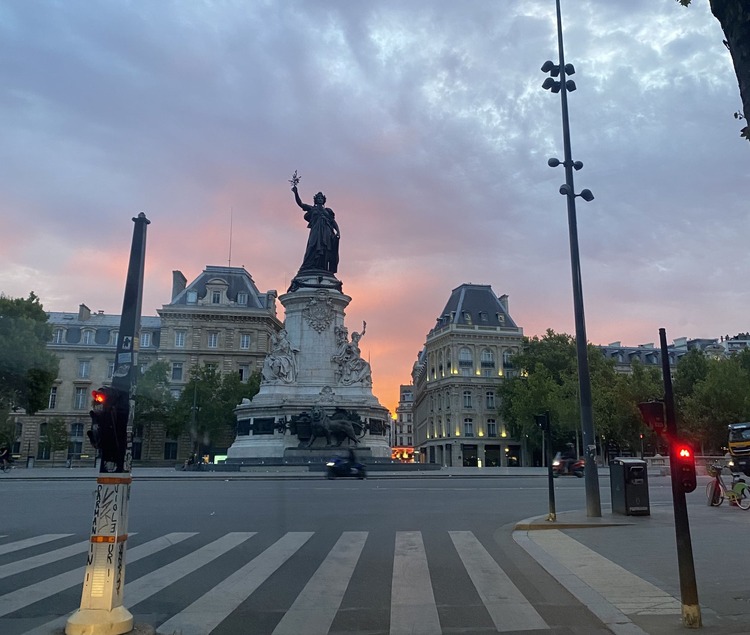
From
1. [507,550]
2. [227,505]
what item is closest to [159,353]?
[227,505]

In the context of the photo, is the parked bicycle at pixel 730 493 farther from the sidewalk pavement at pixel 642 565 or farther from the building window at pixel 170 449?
the building window at pixel 170 449

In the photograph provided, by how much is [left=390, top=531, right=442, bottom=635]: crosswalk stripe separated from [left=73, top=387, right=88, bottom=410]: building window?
78881 millimetres

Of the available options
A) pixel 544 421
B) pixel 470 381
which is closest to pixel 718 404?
pixel 470 381

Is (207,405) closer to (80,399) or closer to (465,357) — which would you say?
(80,399)

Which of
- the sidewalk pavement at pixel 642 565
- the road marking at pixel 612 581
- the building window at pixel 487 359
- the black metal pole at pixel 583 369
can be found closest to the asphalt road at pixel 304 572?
the sidewalk pavement at pixel 642 565

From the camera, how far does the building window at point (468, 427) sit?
285ft

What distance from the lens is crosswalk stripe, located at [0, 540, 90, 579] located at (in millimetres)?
9633

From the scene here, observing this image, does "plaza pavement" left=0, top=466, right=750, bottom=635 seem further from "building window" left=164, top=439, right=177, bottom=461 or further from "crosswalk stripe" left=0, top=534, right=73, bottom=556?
"building window" left=164, top=439, right=177, bottom=461

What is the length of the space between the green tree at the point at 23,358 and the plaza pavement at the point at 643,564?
1708 inches

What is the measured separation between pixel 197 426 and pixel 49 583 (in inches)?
2588

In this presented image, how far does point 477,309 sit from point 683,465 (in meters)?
88.3

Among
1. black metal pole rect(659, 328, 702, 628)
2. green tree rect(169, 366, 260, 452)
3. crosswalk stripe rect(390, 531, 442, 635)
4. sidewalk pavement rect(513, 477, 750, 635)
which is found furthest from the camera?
green tree rect(169, 366, 260, 452)

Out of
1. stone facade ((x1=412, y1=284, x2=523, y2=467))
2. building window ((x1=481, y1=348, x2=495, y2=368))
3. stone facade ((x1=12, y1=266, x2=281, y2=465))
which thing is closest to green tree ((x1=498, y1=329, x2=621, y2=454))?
stone facade ((x1=412, y1=284, x2=523, y2=467))

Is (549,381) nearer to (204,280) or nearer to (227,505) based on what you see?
(204,280)
